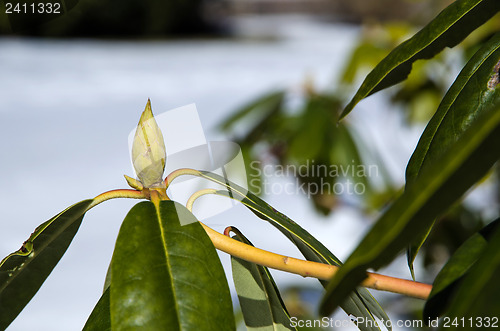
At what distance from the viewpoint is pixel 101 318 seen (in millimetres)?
338

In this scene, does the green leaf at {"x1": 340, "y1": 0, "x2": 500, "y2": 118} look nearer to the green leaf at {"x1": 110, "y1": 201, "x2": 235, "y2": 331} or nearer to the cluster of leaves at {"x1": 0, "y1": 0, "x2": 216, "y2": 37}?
the green leaf at {"x1": 110, "y1": 201, "x2": 235, "y2": 331}

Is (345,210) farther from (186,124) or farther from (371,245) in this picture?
(371,245)

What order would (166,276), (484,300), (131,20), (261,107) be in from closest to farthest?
(484,300) < (166,276) < (261,107) < (131,20)

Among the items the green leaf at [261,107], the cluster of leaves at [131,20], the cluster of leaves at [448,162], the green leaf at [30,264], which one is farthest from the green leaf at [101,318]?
the cluster of leaves at [131,20]

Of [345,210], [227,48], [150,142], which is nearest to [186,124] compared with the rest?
[150,142]

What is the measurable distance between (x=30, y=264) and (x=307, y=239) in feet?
0.61

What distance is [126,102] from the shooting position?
15.7 feet

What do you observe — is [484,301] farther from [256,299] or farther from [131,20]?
[131,20]

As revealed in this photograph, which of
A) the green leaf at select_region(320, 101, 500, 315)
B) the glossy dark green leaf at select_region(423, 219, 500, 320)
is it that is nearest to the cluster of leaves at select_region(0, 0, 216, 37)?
the glossy dark green leaf at select_region(423, 219, 500, 320)

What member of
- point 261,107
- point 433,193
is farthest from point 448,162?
point 261,107

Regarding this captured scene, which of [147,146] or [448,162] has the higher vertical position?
[147,146]

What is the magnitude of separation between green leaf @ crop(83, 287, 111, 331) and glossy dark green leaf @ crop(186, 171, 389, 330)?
0.10 m

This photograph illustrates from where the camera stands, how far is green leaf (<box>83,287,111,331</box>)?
333mm

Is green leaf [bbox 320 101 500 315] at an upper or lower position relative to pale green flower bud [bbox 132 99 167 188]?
lower
